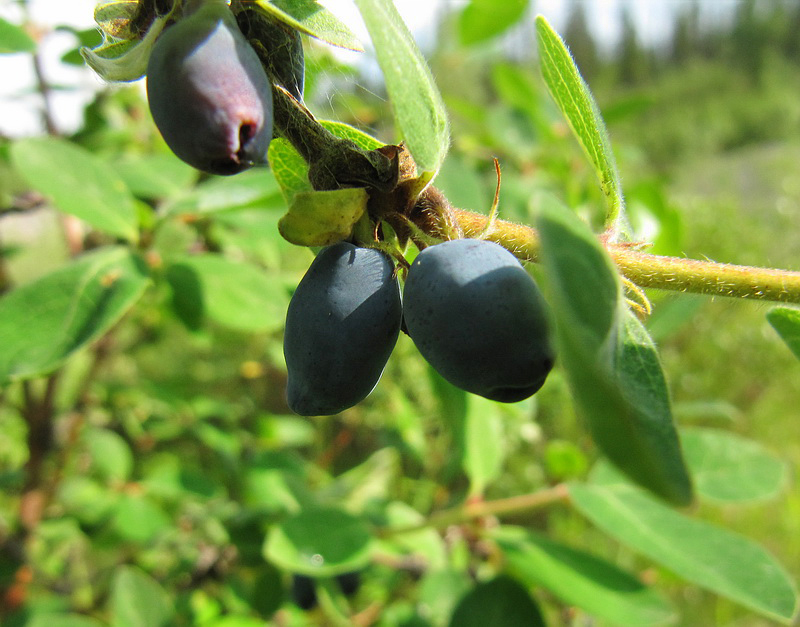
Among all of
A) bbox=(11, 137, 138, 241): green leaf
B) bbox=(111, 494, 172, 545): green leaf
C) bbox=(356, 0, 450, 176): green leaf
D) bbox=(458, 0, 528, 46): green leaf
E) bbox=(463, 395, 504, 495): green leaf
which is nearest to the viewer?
bbox=(356, 0, 450, 176): green leaf

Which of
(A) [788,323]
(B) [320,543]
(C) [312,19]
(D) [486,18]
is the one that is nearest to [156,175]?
(B) [320,543]

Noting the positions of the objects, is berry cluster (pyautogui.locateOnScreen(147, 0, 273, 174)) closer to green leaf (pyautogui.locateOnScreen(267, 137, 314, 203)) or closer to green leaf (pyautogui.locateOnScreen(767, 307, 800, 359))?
green leaf (pyautogui.locateOnScreen(267, 137, 314, 203))

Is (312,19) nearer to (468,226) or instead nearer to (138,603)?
(468,226)

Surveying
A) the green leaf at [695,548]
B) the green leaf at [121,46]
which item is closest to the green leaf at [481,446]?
the green leaf at [695,548]

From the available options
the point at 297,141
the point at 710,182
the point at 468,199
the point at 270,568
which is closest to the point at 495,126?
the point at 468,199

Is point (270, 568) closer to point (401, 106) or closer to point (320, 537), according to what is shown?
point (320, 537)

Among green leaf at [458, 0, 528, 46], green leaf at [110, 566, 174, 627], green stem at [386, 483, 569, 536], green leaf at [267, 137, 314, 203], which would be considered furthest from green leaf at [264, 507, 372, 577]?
green leaf at [458, 0, 528, 46]
